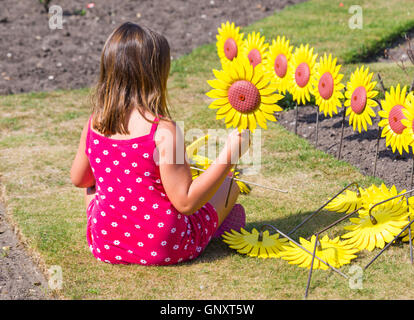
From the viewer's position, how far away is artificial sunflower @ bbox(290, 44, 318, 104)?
4609mm

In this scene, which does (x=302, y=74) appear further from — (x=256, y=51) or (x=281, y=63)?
(x=256, y=51)

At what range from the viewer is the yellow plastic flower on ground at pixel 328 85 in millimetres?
4316

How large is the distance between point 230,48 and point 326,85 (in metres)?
1.20

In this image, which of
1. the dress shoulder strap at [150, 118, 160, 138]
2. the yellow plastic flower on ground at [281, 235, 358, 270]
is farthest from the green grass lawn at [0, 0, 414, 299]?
the dress shoulder strap at [150, 118, 160, 138]

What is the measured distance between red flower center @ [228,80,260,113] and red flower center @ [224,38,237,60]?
2464mm

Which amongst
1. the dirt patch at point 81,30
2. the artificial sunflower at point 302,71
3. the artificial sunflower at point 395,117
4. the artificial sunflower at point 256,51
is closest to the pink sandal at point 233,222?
the artificial sunflower at point 395,117

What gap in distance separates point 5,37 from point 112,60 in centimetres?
654

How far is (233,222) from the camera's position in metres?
3.44

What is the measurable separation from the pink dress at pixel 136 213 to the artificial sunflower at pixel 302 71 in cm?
187

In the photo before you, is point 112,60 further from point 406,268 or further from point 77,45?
point 77,45

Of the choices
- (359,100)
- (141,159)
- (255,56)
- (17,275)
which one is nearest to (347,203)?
(359,100)

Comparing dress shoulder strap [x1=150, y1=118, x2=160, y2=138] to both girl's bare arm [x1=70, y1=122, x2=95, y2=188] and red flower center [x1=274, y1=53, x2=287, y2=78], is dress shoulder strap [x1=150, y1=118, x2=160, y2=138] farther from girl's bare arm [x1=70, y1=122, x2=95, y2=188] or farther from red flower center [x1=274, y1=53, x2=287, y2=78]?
red flower center [x1=274, y1=53, x2=287, y2=78]

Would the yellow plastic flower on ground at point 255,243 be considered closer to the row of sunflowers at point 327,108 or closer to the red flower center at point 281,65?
the row of sunflowers at point 327,108

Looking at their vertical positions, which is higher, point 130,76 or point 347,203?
point 130,76
